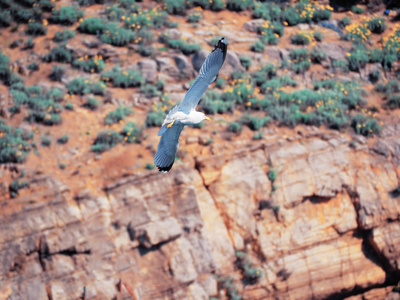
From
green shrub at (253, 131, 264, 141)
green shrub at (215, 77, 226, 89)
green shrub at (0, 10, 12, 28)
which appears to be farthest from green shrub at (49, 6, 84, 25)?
green shrub at (253, 131, 264, 141)

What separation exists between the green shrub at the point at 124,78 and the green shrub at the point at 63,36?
2.15 m

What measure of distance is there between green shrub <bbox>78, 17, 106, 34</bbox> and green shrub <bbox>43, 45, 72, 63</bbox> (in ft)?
4.53

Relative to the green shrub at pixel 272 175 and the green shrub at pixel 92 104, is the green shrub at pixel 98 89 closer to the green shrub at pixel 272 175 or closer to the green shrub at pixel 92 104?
the green shrub at pixel 92 104

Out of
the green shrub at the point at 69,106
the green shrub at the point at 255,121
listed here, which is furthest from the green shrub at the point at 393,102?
the green shrub at the point at 69,106

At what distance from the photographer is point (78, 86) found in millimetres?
14250

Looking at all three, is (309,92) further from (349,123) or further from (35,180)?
(35,180)

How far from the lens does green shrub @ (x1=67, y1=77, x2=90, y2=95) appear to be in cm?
1412

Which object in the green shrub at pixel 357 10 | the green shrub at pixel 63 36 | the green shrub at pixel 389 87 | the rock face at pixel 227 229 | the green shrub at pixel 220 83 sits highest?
the green shrub at pixel 357 10

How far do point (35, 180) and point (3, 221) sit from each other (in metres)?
1.21

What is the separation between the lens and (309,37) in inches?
681

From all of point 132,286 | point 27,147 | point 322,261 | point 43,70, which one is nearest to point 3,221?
point 27,147

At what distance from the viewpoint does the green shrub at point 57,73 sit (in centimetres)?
1462

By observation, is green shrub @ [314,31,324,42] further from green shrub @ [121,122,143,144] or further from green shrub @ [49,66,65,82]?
green shrub @ [49,66,65,82]

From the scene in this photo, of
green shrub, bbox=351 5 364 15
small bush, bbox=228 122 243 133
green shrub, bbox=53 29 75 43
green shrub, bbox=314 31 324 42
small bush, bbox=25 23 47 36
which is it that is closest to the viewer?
small bush, bbox=228 122 243 133
